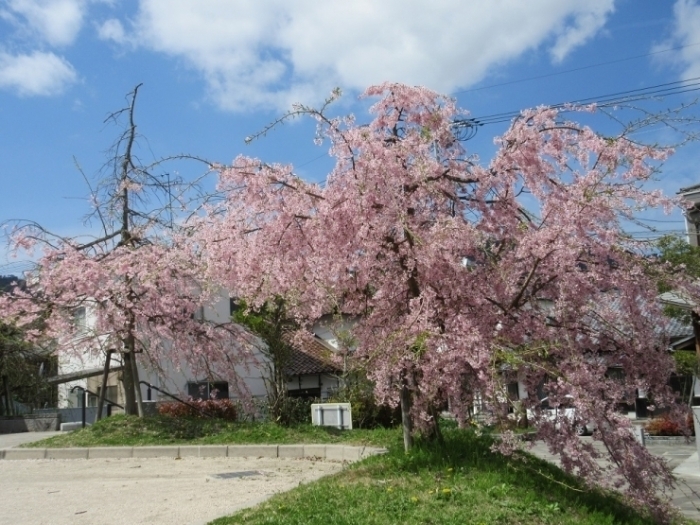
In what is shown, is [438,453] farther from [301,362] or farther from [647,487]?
[301,362]

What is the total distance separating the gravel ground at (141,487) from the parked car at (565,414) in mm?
3082

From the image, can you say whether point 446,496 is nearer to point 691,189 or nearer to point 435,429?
point 435,429

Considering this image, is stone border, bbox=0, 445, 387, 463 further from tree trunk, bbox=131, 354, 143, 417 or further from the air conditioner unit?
the air conditioner unit

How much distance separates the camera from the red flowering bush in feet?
55.3

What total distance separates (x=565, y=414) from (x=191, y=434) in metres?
8.88

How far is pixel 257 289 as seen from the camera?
886 centimetres

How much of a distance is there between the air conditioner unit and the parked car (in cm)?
826

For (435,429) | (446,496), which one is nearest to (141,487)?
(435,429)

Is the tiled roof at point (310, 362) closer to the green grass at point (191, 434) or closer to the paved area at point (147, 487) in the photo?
the green grass at point (191, 434)

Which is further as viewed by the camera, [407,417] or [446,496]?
[407,417]

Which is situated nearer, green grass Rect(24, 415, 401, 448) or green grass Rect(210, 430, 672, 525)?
green grass Rect(210, 430, 672, 525)

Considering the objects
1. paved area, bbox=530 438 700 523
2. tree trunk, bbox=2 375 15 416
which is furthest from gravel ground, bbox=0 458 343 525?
tree trunk, bbox=2 375 15 416

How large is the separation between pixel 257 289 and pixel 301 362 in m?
20.2

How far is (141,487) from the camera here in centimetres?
887
